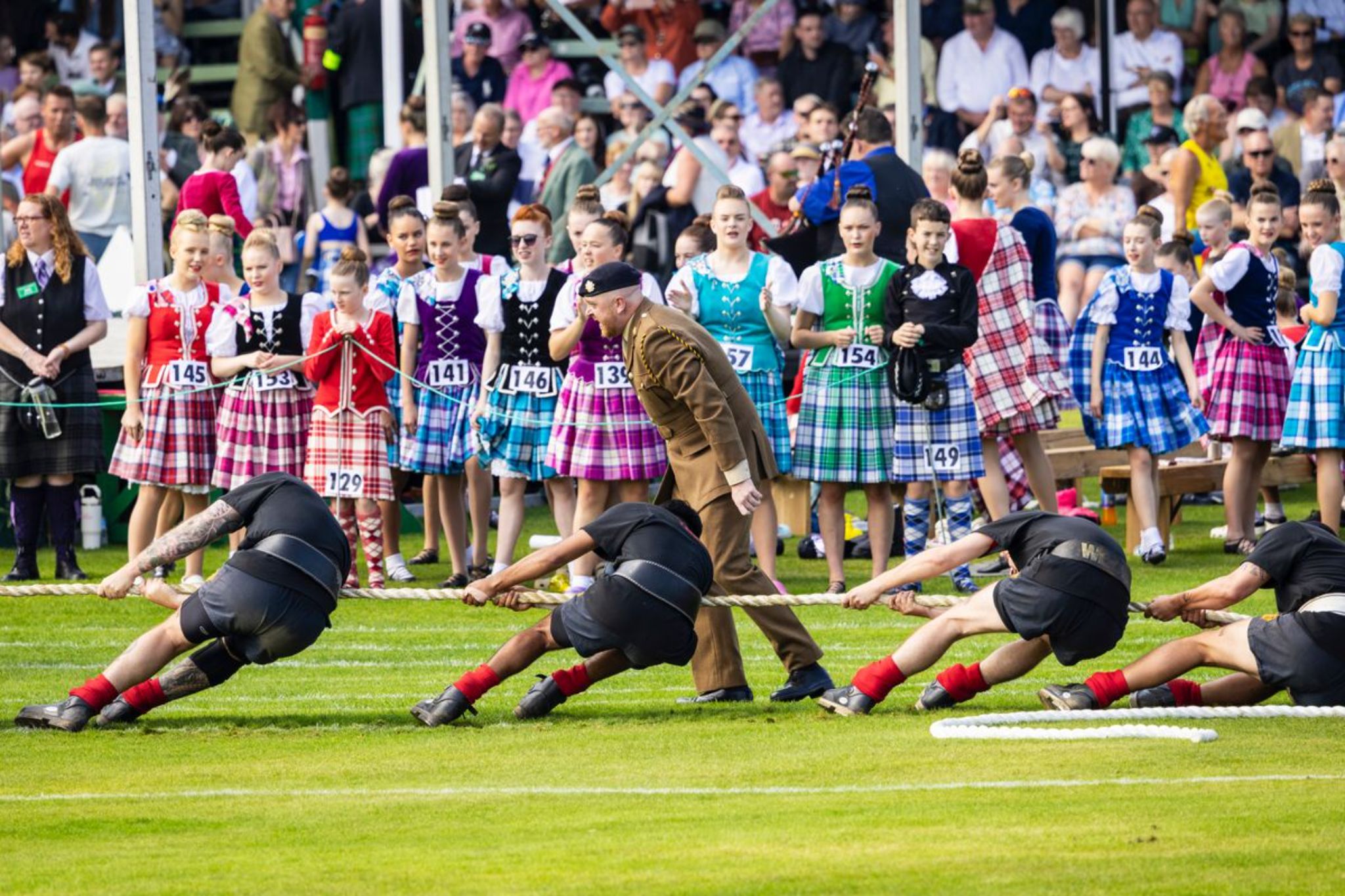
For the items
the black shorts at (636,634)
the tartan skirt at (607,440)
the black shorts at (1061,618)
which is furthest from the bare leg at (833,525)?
the black shorts at (1061,618)

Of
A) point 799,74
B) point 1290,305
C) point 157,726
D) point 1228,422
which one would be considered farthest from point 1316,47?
point 157,726

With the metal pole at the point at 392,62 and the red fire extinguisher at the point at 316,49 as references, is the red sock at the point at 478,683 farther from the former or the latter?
the red fire extinguisher at the point at 316,49

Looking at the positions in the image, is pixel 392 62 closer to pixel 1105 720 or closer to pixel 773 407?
pixel 773 407

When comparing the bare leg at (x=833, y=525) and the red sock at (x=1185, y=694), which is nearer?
the red sock at (x=1185, y=694)

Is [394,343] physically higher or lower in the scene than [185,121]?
lower

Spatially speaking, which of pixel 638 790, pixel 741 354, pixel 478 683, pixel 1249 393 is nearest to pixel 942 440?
pixel 741 354

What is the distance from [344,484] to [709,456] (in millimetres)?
3597

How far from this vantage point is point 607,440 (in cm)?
1212

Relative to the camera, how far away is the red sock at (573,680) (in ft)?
29.8

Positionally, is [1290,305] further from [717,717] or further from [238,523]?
[238,523]

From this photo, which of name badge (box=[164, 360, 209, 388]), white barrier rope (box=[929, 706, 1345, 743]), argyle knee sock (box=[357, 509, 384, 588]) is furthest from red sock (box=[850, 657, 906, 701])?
name badge (box=[164, 360, 209, 388])

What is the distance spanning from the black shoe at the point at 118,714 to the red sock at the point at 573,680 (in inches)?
59.4

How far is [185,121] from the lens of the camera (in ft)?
60.2

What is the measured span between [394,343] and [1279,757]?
240 inches
